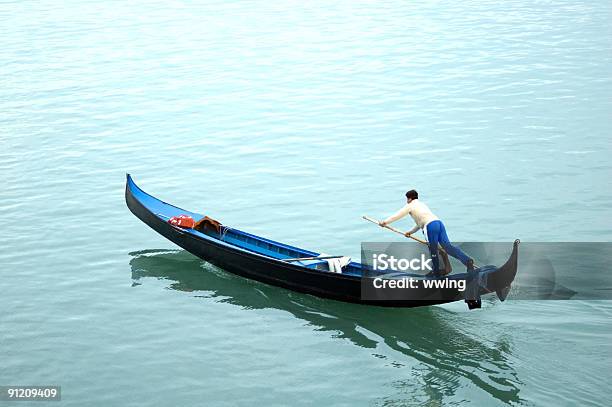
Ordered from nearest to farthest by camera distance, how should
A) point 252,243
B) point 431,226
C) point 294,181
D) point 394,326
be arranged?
point 431,226, point 394,326, point 252,243, point 294,181

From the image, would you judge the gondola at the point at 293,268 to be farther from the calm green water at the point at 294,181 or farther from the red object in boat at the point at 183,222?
the calm green water at the point at 294,181

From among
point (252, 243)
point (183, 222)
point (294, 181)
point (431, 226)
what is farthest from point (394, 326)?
point (294, 181)

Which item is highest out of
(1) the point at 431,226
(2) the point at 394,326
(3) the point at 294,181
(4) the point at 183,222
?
(3) the point at 294,181

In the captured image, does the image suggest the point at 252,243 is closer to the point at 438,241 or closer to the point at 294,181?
the point at 438,241

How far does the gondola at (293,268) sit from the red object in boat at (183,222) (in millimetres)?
103

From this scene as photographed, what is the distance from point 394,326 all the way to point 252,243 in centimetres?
382

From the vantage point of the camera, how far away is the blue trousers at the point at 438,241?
17125mm

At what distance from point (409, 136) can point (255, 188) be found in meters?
5.65

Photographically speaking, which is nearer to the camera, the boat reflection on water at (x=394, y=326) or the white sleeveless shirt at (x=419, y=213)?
the boat reflection on water at (x=394, y=326)

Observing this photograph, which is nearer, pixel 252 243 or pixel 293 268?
pixel 293 268

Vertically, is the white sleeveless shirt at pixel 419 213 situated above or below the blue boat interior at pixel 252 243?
above

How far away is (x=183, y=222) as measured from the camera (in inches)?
804

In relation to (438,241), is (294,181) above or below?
above

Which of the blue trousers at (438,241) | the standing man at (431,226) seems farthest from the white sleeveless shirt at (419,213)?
Result: the blue trousers at (438,241)
